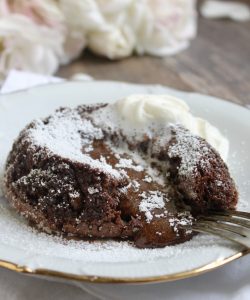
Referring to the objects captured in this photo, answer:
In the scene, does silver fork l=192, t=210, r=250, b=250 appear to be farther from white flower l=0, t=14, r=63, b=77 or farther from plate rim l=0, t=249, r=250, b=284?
white flower l=0, t=14, r=63, b=77

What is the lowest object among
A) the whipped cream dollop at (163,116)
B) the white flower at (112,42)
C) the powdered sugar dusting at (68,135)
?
the white flower at (112,42)

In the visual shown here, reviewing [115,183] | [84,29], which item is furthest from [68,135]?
[84,29]

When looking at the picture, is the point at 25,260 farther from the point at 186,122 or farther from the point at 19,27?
the point at 19,27

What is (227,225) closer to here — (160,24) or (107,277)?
(107,277)

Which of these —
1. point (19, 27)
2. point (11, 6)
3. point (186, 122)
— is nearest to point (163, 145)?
point (186, 122)

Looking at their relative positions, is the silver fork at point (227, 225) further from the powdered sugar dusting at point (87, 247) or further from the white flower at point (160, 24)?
the white flower at point (160, 24)

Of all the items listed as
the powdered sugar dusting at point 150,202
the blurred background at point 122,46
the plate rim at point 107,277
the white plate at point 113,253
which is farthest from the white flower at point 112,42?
the plate rim at point 107,277

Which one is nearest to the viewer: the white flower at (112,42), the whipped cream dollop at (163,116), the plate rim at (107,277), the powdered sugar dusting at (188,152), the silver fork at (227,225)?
the plate rim at (107,277)

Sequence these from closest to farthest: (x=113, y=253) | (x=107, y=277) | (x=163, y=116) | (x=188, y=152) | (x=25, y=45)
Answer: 1. (x=107, y=277)
2. (x=113, y=253)
3. (x=188, y=152)
4. (x=163, y=116)
5. (x=25, y=45)
